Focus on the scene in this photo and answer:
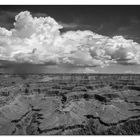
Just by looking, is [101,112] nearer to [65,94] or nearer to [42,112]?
[42,112]

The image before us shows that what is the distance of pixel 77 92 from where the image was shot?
3350 cm

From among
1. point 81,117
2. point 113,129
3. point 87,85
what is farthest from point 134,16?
point 87,85

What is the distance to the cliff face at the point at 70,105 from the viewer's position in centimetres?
1844

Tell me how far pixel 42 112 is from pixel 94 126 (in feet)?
27.6

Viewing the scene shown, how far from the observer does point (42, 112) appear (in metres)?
25.8

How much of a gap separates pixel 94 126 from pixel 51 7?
516 inches

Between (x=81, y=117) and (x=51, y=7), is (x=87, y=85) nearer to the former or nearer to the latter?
(x=81, y=117)

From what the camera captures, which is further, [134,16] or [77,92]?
[77,92]

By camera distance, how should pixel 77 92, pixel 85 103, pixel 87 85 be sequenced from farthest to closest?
pixel 87 85 < pixel 77 92 < pixel 85 103

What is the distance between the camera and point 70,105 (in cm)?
2716

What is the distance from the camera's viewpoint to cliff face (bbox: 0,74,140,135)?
18.4 meters

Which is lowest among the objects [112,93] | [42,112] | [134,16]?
[42,112]
